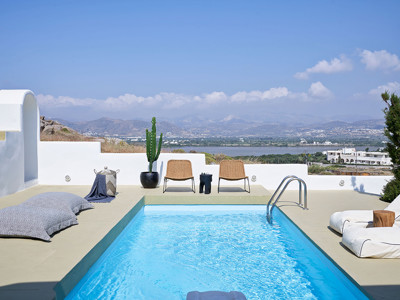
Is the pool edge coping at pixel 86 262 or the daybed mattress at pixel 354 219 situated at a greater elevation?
the daybed mattress at pixel 354 219

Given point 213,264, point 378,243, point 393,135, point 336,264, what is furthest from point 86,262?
point 393,135

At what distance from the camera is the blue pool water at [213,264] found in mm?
3486

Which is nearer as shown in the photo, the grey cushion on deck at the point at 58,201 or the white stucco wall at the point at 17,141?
the grey cushion on deck at the point at 58,201

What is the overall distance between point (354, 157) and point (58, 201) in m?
11.0

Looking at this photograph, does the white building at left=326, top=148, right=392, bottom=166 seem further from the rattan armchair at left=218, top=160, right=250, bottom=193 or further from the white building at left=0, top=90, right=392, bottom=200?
the rattan armchair at left=218, top=160, right=250, bottom=193

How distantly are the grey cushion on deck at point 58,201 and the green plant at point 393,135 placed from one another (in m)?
5.63

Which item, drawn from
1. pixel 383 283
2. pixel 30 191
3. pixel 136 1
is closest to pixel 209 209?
pixel 30 191

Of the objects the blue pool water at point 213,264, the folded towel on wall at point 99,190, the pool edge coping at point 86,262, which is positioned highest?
the folded towel on wall at point 99,190

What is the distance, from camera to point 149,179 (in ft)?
27.0

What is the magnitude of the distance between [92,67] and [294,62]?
2480 cm

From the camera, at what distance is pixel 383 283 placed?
298cm

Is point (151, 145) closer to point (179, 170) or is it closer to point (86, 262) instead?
point (179, 170)

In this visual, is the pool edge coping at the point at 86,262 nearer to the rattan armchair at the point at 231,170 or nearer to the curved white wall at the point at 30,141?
the rattan armchair at the point at 231,170

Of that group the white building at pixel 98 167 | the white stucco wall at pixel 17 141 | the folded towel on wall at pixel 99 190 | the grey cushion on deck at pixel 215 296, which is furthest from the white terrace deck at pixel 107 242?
the white building at pixel 98 167
